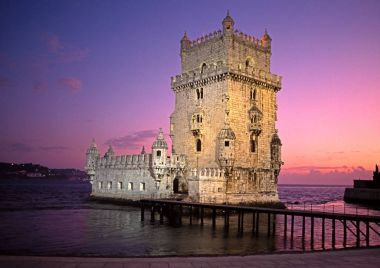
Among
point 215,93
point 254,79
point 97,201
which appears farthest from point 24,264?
→ point 97,201

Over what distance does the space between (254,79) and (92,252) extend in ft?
105

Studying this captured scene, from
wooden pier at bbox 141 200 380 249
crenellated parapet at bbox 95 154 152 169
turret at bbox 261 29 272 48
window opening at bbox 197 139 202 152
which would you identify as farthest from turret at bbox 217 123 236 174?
turret at bbox 261 29 272 48

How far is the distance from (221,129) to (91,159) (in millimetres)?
29131

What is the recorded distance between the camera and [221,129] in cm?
4856

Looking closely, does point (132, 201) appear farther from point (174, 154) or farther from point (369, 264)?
point (369, 264)

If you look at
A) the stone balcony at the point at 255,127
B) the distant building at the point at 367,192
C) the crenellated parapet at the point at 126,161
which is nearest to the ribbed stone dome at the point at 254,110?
the stone balcony at the point at 255,127

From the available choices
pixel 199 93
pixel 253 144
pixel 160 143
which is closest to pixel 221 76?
pixel 199 93

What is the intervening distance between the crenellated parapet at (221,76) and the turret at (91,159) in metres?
21.1

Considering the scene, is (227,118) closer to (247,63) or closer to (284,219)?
(247,63)

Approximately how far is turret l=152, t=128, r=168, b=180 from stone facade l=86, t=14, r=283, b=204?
123mm

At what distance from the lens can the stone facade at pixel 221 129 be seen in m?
47.8

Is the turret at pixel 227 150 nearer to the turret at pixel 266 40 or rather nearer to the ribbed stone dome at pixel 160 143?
the ribbed stone dome at pixel 160 143

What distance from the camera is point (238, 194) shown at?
48875 millimetres

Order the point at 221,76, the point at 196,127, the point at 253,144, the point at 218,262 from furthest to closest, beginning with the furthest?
the point at 253,144
the point at 196,127
the point at 221,76
the point at 218,262
